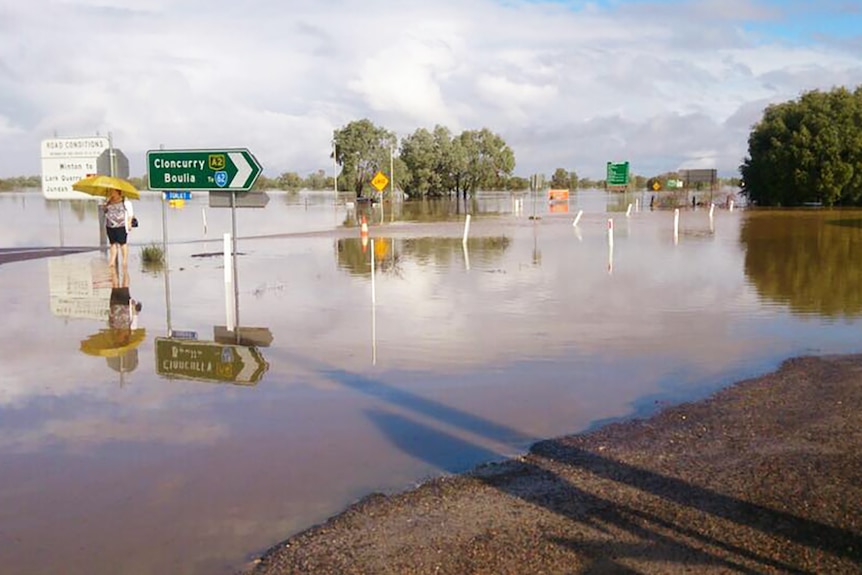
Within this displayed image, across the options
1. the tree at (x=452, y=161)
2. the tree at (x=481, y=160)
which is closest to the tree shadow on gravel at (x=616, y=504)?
the tree at (x=452, y=161)

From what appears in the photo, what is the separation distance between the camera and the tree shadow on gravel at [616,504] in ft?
14.7

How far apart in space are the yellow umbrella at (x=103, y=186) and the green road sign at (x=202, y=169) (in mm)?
1942

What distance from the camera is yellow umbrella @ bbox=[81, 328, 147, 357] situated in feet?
33.6

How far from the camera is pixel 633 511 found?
16.7ft

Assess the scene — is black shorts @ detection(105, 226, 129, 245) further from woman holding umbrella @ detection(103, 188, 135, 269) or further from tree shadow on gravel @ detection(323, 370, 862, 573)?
tree shadow on gravel @ detection(323, 370, 862, 573)

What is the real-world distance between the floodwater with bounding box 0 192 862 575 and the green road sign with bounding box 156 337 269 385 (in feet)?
0.16

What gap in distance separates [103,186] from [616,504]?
15.8m

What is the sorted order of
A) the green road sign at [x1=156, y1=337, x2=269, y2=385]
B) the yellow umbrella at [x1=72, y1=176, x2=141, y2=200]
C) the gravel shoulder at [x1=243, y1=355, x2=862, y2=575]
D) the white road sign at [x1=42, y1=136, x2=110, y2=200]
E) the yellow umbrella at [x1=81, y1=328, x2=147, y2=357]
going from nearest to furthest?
the gravel shoulder at [x1=243, y1=355, x2=862, y2=575]
the green road sign at [x1=156, y1=337, x2=269, y2=385]
the yellow umbrella at [x1=81, y1=328, x2=147, y2=357]
the yellow umbrella at [x1=72, y1=176, x2=141, y2=200]
the white road sign at [x1=42, y1=136, x2=110, y2=200]

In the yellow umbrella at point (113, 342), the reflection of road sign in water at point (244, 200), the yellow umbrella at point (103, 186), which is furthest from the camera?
the yellow umbrella at point (103, 186)

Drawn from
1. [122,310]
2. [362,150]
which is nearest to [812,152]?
[362,150]

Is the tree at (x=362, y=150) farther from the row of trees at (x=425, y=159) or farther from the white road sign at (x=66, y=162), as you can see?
the white road sign at (x=66, y=162)

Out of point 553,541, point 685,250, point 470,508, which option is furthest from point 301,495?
point 685,250

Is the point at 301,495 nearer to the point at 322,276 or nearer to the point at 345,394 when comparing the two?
the point at 345,394

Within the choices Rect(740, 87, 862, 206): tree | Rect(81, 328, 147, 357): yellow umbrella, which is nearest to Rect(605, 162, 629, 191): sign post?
Rect(740, 87, 862, 206): tree
